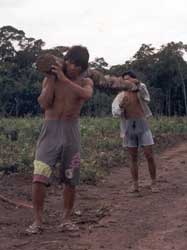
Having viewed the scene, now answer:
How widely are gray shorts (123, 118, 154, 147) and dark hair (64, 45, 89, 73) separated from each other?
2.49 meters

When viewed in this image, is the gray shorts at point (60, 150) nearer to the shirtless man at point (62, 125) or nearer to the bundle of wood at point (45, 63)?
the shirtless man at point (62, 125)

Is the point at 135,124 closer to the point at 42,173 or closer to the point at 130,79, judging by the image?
the point at 130,79

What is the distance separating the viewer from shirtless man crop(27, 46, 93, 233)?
488cm

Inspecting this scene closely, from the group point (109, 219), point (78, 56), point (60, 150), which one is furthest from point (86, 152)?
point (78, 56)

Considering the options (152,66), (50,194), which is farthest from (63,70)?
(152,66)

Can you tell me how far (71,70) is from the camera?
4.97m

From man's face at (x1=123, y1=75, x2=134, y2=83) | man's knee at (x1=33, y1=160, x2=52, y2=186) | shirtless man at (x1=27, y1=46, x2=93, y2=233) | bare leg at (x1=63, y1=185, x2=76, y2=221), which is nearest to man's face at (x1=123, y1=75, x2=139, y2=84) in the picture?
man's face at (x1=123, y1=75, x2=134, y2=83)

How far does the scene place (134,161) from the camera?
24.0 feet

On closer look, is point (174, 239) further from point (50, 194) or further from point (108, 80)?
point (50, 194)

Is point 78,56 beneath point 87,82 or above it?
above

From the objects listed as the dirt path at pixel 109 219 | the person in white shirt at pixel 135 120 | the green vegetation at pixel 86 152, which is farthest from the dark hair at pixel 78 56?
the green vegetation at pixel 86 152

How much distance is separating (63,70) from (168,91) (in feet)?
121

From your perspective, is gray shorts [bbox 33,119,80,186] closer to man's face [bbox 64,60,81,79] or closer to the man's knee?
the man's knee

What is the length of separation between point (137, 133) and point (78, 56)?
258 cm
